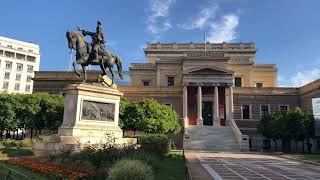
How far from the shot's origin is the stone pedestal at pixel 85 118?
648 inches

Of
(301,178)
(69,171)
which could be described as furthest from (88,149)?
(301,178)

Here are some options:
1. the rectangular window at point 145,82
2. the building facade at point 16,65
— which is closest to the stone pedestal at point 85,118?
the rectangular window at point 145,82

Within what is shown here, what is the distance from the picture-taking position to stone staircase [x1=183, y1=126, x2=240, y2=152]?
3809 centimetres

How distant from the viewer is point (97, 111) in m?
18.5

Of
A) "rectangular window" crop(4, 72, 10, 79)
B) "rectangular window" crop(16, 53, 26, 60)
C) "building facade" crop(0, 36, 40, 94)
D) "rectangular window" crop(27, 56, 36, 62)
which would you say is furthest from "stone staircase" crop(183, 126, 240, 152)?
"rectangular window" crop(27, 56, 36, 62)

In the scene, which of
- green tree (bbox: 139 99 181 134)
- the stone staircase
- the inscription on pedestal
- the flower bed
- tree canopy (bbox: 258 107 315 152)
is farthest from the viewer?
the stone staircase

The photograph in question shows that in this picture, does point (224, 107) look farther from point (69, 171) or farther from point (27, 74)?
point (27, 74)

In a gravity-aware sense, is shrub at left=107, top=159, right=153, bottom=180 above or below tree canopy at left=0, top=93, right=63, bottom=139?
below

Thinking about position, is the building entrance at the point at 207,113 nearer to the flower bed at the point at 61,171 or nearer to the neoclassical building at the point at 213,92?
the neoclassical building at the point at 213,92

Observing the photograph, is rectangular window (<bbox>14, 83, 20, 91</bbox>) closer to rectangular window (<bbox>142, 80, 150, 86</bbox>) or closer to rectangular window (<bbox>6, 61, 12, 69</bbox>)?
rectangular window (<bbox>6, 61, 12, 69</bbox>)

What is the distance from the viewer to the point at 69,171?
10641 mm

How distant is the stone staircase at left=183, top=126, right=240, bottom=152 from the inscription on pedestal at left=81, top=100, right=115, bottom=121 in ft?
67.1

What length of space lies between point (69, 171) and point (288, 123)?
33100mm

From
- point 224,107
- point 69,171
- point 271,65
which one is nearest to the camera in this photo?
point 69,171
